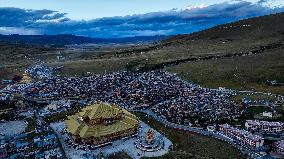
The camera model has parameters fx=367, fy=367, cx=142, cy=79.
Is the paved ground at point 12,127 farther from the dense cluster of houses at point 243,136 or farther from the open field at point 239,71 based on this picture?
the open field at point 239,71

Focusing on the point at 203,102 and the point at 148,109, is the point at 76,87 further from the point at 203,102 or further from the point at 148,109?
the point at 203,102

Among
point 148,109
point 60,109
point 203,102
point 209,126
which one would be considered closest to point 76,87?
point 60,109

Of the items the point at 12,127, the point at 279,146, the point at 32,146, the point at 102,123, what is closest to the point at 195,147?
the point at 279,146

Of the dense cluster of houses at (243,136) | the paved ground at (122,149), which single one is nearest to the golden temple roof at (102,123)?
the paved ground at (122,149)

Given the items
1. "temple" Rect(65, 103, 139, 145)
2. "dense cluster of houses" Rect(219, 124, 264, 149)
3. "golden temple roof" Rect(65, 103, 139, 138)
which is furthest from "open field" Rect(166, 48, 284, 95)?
"temple" Rect(65, 103, 139, 145)

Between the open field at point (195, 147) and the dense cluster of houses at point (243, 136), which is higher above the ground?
the dense cluster of houses at point (243, 136)

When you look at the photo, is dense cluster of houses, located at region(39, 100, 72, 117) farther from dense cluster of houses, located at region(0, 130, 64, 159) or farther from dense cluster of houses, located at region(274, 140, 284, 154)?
dense cluster of houses, located at region(274, 140, 284, 154)

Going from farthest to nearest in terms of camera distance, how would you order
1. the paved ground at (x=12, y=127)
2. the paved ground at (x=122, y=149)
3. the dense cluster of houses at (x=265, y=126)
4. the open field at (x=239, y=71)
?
the open field at (x=239, y=71), the paved ground at (x=12, y=127), the dense cluster of houses at (x=265, y=126), the paved ground at (x=122, y=149)

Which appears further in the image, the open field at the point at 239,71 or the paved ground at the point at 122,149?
the open field at the point at 239,71
